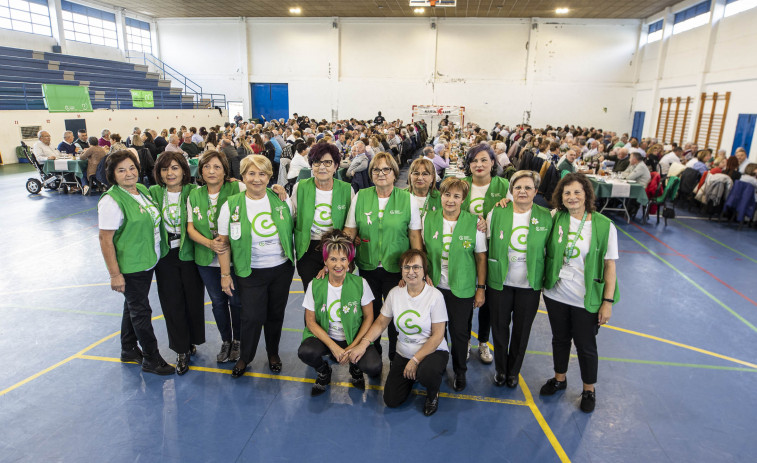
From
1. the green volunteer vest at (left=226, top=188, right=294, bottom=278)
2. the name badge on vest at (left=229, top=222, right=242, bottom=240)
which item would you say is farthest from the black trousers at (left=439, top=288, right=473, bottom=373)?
the name badge on vest at (left=229, top=222, right=242, bottom=240)

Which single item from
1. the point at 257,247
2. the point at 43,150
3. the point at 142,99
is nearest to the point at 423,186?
the point at 257,247

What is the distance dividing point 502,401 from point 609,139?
1503 centimetres

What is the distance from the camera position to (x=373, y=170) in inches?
122

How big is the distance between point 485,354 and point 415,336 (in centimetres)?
98

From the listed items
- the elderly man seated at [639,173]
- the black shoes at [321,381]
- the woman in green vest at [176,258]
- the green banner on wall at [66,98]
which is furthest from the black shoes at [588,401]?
the green banner on wall at [66,98]

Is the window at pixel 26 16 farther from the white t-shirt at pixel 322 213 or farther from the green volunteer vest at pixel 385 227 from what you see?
the green volunteer vest at pixel 385 227

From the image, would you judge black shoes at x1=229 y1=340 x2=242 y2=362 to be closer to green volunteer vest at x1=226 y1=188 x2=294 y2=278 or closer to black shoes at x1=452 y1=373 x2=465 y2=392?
green volunteer vest at x1=226 y1=188 x2=294 y2=278

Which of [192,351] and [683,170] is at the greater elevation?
[683,170]

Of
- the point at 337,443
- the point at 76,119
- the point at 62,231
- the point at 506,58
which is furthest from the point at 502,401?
the point at 506,58

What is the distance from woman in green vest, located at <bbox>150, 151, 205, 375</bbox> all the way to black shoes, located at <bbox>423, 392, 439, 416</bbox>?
1.93 metres

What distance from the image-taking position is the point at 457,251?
9.86 ft

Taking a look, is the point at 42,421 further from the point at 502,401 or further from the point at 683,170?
the point at 683,170

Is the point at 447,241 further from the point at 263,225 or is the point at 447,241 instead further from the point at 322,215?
the point at 263,225

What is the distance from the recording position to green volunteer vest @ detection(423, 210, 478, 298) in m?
3.00
